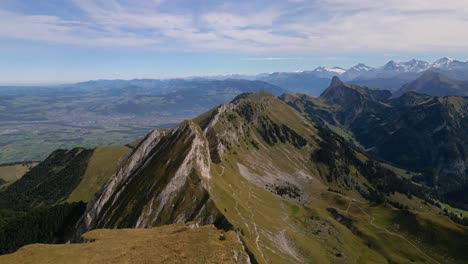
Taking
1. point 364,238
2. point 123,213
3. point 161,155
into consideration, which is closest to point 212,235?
point 123,213

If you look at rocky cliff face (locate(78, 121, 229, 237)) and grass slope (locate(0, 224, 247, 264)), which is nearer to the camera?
grass slope (locate(0, 224, 247, 264))

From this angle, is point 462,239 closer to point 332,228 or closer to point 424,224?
point 424,224

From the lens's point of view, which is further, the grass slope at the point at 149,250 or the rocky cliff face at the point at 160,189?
the rocky cliff face at the point at 160,189

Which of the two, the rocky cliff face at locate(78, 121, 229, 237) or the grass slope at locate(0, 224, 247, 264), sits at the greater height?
the grass slope at locate(0, 224, 247, 264)

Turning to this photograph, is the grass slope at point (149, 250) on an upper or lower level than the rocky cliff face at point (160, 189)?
upper

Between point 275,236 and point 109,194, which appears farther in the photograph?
point 109,194

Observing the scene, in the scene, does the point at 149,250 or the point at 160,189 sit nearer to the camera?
the point at 149,250

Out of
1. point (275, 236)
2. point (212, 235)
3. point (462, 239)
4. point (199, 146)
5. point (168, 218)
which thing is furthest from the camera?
A: point (462, 239)

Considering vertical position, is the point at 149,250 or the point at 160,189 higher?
the point at 149,250
